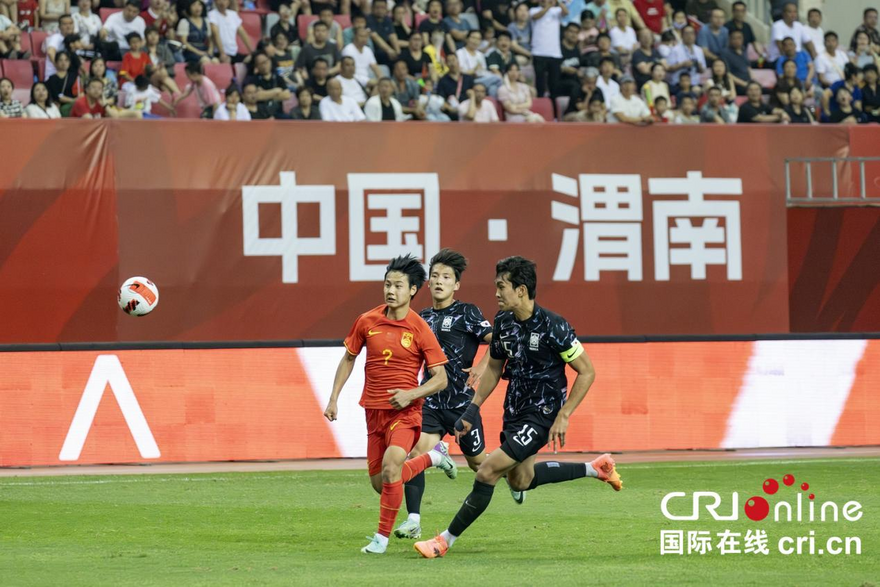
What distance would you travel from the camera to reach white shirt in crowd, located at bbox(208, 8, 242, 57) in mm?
20750

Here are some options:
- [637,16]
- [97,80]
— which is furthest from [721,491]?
[637,16]

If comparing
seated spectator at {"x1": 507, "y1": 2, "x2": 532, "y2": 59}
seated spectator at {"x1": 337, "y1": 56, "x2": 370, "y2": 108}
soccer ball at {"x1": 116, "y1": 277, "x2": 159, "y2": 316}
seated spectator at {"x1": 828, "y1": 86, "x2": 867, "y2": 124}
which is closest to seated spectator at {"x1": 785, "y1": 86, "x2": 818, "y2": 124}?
seated spectator at {"x1": 828, "y1": 86, "x2": 867, "y2": 124}

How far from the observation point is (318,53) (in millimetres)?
20297

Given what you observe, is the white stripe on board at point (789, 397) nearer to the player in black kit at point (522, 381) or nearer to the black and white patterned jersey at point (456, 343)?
the black and white patterned jersey at point (456, 343)

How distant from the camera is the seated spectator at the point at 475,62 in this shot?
21.0m

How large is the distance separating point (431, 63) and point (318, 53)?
184 cm

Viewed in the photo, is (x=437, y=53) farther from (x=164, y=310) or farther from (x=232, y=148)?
(x=164, y=310)

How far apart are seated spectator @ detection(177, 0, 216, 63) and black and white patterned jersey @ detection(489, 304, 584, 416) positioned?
12317 mm

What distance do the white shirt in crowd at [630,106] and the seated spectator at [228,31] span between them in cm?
537

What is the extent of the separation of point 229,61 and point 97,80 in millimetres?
2477

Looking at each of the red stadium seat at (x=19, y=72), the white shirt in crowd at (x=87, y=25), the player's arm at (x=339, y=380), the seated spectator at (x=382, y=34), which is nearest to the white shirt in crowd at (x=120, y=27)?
the white shirt in crowd at (x=87, y=25)

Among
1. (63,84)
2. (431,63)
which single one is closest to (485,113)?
(431,63)

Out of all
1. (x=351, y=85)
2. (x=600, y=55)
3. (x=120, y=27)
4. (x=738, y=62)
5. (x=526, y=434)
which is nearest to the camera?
(x=526, y=434)

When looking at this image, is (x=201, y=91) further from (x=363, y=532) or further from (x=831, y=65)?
(x=831, y=65)
